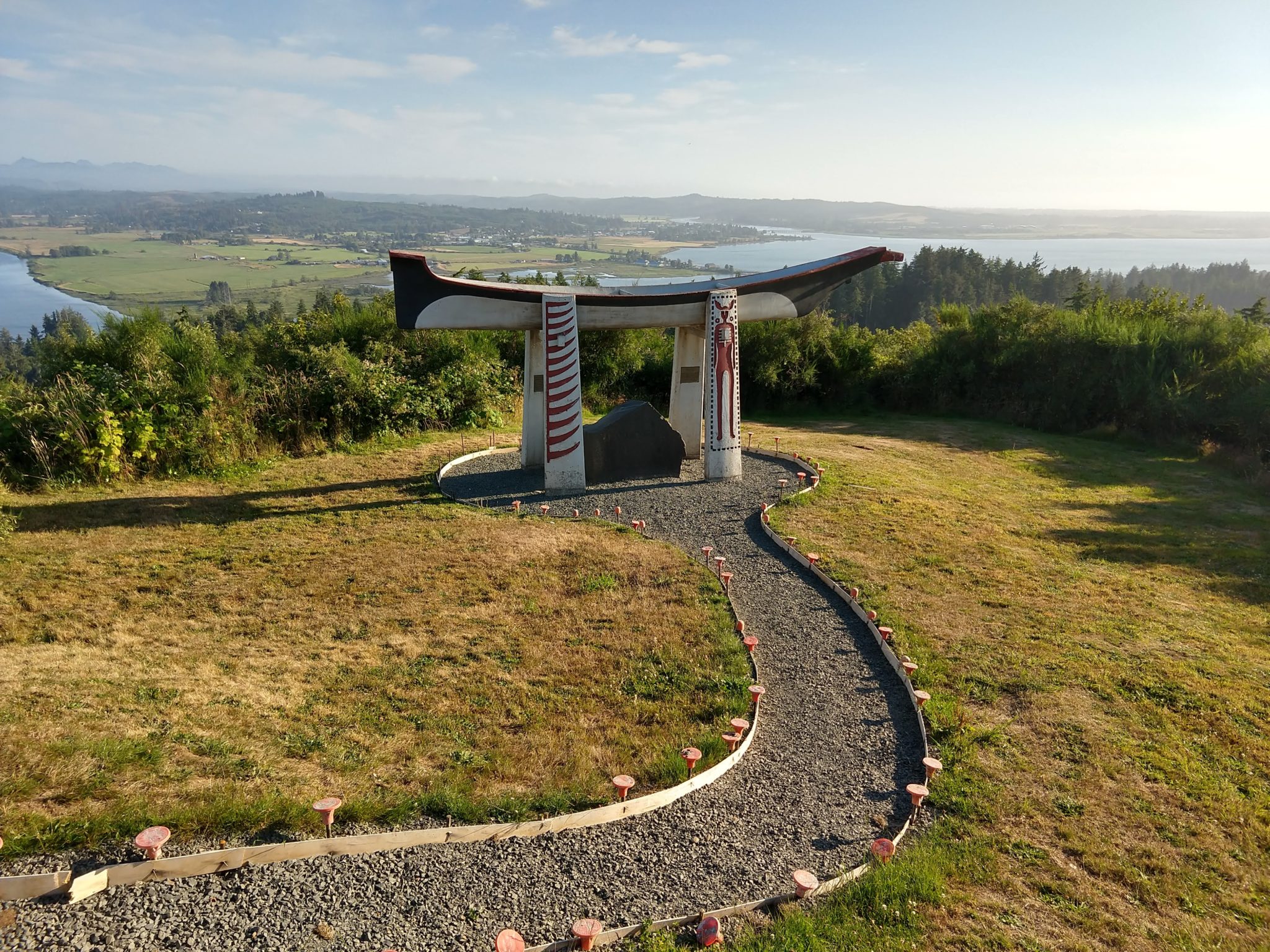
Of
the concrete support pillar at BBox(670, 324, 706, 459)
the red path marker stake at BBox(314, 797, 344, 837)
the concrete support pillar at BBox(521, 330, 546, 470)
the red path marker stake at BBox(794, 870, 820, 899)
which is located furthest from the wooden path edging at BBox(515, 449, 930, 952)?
the concrete support pillar at BBox(670, 324, 706, 459)

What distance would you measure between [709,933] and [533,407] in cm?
1188

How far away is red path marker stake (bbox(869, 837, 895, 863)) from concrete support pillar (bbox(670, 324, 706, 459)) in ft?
37.4

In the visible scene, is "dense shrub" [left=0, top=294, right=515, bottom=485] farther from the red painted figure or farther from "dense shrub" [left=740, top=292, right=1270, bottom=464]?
"dense shrub" [left=740, top=292, right=1270, bottom=464]

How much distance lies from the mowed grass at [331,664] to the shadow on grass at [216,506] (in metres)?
0.08

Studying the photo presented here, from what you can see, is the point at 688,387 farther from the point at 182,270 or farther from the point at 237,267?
the point at 182,270

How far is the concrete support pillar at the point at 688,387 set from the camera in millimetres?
16453

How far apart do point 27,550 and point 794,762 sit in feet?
37.2

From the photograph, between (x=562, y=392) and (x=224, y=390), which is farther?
(x=224, y=390)

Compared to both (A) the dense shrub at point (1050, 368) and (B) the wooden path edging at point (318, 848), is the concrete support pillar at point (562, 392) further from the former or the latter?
(A) the dense shrub at point (1050, 368)

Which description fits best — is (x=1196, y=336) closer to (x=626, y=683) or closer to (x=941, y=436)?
(x=941, y=436)

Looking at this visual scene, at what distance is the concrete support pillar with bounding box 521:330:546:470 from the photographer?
48.9 ft

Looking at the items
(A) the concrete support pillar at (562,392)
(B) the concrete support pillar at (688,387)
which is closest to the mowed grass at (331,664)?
(A) the concrete support pillar at (562,392)

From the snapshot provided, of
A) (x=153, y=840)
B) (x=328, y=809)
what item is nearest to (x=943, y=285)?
(x=328, y=809)

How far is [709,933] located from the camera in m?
4.60
